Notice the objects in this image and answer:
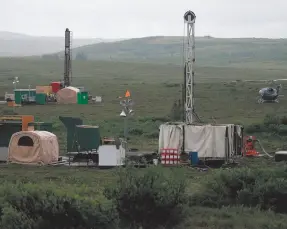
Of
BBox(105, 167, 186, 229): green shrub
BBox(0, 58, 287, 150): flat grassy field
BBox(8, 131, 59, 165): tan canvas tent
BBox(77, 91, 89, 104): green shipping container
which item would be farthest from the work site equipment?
BBox(77, 91, 89, 104): green shipping container

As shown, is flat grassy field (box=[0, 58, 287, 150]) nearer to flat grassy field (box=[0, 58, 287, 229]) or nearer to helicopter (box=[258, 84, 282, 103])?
flat grassy field (box=[0, 58, 287, 229])

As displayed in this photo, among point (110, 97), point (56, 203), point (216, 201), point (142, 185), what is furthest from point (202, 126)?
point (110, 97)

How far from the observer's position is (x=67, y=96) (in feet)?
184

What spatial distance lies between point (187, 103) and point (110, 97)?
3377 centimetres

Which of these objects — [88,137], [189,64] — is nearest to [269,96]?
[189,64]

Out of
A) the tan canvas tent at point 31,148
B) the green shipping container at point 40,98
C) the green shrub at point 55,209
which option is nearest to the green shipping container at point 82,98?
the green shipping container at point 40,98

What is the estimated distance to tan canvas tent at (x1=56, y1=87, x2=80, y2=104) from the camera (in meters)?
55.8

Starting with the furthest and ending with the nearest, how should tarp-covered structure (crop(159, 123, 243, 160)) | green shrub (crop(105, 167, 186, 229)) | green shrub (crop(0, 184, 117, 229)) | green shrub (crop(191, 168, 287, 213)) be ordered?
1. tarp-covered structure (crop(159, 123, 243, 160))
2. green shrub (crop(191, 168, 287, 213))
3. green shrub (crop(105, 167, 186, 229))
4. green shrub (crop(0, 184, 117, 229))

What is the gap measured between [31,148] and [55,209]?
12493mm

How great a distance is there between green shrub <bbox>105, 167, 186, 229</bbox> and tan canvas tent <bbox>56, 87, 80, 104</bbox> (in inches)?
1725

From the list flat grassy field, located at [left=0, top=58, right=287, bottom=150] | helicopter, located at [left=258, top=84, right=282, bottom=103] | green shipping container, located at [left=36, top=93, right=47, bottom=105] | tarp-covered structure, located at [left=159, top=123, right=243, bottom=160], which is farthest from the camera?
green shipping container, located at [left=36, top=93, right=47, bottom=105]

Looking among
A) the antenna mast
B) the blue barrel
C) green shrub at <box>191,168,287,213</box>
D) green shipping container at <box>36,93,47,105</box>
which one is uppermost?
the antenna mast

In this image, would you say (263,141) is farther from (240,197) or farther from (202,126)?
(240,197)

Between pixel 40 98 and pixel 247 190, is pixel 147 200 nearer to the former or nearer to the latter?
pixel 247 190
